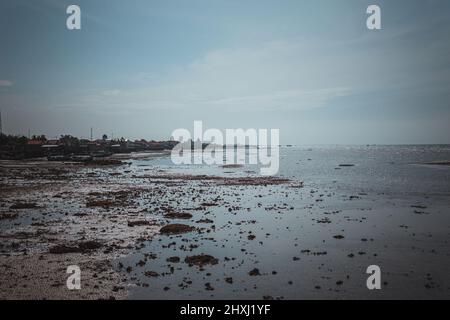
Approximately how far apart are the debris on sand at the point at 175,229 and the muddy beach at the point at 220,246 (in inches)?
3.4

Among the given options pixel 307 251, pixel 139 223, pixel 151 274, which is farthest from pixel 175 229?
pixel 307 251

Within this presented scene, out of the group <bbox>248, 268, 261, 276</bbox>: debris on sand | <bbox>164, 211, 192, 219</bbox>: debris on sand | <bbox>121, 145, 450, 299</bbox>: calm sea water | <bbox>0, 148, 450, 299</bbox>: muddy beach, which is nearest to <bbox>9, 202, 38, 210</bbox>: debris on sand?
<bbox>0, 148, 450, 299</bbox>: muddy beach

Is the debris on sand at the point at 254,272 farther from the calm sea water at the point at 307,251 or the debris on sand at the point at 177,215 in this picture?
the debris on sand at the point at 177,215

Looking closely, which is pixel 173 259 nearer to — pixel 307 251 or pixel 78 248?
pixel 78 248

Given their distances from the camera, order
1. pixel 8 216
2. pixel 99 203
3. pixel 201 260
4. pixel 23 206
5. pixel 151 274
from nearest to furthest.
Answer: pixel 151 274
pixel 201 260
pixel 8 216
pixel 23 206
pixel 99 203

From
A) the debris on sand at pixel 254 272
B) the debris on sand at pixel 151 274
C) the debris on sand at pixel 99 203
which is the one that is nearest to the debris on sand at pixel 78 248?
the debris on sand at pixel 151 274

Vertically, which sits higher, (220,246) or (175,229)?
(175,229)

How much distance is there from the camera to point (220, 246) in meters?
21.8

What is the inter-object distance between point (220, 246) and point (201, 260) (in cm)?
313

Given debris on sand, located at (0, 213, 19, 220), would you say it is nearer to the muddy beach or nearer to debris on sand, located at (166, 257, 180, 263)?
the muddy beach

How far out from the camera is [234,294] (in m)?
14.6

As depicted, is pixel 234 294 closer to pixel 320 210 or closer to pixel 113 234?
pixel 113 234

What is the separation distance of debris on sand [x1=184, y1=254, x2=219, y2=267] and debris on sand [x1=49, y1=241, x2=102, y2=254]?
21.7ft
